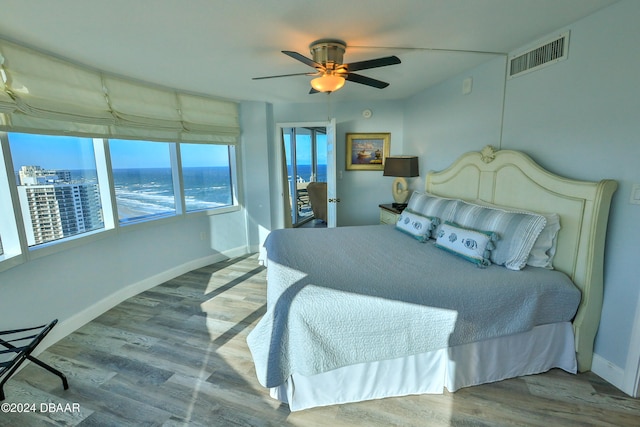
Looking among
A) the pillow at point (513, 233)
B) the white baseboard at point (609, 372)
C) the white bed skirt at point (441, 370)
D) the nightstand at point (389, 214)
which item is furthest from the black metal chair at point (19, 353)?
the white baseboard at point (609, 372)

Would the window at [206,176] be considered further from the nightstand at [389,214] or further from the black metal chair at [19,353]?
the nightstand at [389,214]

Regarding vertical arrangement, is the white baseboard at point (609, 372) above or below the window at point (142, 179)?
below

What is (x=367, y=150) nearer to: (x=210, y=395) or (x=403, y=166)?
(x=403, y=166)

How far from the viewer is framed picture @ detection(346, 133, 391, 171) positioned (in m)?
4.52

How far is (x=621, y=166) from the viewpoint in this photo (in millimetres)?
1774

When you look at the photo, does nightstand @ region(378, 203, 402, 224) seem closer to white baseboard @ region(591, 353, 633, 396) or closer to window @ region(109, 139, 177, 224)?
white baseboard @ region(591, 353, 633, 396)

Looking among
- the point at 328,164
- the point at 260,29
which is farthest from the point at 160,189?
the point at 260,29

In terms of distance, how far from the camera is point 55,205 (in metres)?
2.53

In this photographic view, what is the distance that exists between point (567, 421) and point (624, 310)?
2.58ft

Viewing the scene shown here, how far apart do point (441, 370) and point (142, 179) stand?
359cm

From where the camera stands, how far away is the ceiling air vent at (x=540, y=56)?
206 cm

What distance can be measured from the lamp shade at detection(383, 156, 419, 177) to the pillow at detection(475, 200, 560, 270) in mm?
1872

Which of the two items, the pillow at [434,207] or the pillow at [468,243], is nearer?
the pillow at [468,243]

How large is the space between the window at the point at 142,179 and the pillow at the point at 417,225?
9.63 feet
